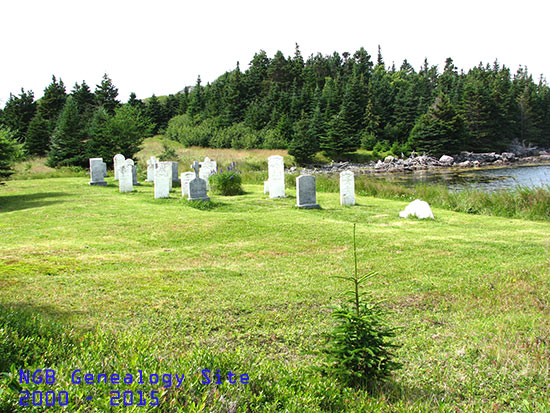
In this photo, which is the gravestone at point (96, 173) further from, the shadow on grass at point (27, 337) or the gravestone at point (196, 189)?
the shadow on grass at point (27, 337)

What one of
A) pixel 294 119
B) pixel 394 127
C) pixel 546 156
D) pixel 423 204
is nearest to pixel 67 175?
pixel 423 204

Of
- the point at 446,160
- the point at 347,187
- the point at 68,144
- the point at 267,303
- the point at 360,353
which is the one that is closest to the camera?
the point at 360,353

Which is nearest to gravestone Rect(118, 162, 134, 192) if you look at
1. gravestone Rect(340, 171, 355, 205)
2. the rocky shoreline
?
gravestone Rect(340, 171, 355, 205)

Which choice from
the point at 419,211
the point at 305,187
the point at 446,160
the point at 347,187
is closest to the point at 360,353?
the point at 419,211

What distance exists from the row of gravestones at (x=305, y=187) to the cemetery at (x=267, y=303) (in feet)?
6.24

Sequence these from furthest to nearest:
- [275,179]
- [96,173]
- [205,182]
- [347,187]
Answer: [96,173]
[275,179]
[347,187]
[205,182]

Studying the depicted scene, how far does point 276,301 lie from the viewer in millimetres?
5914

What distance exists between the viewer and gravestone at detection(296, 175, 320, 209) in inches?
575

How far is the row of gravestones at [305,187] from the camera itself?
14.7 m

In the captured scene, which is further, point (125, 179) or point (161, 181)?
point (125, 179)

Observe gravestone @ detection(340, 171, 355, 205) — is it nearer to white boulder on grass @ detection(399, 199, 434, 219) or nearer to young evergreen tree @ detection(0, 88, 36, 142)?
white boulder on grass @ detection(399, 199, 434, 219)

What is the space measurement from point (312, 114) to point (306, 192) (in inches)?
2104

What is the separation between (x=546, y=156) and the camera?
61375 mm

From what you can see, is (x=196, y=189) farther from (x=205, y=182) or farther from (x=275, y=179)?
(x=275, y=179)
